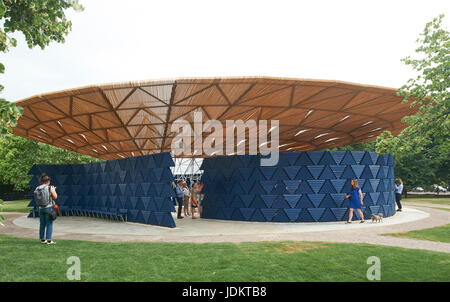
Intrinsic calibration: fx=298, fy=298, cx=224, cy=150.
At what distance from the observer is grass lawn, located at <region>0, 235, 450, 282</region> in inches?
219

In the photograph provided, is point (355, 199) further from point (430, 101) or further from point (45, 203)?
point (45, 203)

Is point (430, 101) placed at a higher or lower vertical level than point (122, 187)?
higher

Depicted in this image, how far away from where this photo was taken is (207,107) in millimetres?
13734

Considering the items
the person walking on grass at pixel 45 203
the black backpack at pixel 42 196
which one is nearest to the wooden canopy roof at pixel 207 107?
the person walking on grass at pixel 45 203

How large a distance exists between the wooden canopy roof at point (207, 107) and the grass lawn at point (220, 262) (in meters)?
5.72

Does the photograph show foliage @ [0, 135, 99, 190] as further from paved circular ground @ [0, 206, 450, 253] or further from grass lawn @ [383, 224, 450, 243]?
grass lawn @ [383, 224, 450, 243]

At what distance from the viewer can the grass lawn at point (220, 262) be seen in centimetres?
556

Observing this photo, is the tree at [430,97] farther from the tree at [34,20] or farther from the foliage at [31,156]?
the foliage at [31,156]

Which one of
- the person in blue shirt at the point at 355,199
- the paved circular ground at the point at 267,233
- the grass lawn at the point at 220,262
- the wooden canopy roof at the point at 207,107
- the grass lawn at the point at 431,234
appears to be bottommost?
the paved circular ground at the point at 267,233

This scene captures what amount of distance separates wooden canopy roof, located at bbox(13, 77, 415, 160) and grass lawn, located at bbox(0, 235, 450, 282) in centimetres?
572

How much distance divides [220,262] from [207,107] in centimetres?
853

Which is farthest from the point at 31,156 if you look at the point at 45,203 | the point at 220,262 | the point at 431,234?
the point at 431,234
